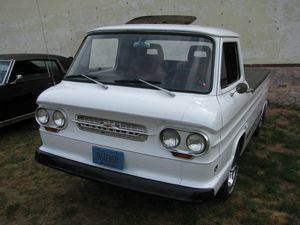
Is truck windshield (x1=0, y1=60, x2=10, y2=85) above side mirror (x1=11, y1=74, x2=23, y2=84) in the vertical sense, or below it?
above

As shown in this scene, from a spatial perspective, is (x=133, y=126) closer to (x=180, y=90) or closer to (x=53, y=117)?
(x=180, y=90)

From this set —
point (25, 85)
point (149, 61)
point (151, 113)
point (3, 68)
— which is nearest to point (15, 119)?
point (25, 85)

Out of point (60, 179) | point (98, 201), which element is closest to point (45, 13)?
point (60, 179)

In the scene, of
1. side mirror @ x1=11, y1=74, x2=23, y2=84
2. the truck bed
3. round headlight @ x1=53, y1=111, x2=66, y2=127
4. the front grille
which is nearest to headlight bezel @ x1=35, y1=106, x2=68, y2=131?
round headlight @ x1=53, y1=111, x2=66, y2=127

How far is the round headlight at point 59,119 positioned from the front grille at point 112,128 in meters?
0.17

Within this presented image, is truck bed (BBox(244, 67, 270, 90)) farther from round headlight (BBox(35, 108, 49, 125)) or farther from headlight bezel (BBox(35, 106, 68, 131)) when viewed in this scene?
round headlight (BBox(35, 108, 49, 125))

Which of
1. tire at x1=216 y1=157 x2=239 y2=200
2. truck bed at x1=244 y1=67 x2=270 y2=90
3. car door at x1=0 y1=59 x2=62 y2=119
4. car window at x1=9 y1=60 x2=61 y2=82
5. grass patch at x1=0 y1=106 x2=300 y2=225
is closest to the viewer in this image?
grass patch at x1=0 y1=106 x2=300 y2=225

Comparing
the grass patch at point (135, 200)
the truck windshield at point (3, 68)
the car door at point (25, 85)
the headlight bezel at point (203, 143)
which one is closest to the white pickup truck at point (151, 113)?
the headlight bezel at point (203, 143)

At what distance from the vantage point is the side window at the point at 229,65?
3.14 meters

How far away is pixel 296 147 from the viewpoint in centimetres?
506

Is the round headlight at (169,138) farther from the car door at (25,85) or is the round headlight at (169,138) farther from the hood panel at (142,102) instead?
the car door at (25,85)

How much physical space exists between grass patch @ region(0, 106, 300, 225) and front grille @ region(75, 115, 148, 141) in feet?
3.17

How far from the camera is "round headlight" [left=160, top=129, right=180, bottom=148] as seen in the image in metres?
2.50

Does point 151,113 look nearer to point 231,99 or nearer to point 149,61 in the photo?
point 149,61
